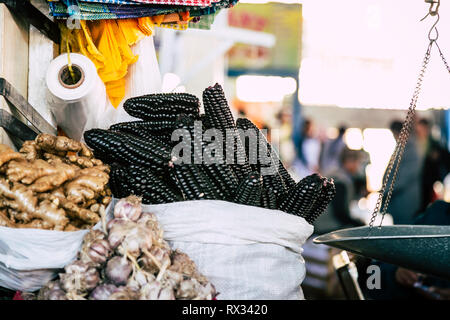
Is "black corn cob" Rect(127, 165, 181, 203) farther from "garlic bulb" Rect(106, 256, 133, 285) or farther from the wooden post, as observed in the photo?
the wooden post

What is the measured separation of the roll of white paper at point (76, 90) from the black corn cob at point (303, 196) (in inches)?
36.9

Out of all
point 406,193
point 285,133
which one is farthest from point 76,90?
point 285,133

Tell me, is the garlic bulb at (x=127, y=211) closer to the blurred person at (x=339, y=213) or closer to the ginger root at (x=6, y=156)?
the ginger root at (x=6, y=156)

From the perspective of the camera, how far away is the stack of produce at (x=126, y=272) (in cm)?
125

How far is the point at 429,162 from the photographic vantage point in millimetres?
6699

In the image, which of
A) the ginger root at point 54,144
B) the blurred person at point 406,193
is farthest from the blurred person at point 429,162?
the ginger root at point 54,144

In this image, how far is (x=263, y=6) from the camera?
767cm

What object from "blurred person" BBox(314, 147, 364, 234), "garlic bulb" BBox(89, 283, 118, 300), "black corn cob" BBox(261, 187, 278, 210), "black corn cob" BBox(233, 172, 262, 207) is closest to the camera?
"garlic bulb" BBox(89, 283, 118, 300)

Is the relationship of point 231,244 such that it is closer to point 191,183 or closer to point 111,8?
point 191,183

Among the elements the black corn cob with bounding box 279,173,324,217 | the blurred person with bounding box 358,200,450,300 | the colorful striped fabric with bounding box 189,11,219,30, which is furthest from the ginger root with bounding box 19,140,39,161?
the blurred person with bounding box 358,200,450,300

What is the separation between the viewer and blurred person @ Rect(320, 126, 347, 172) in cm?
828

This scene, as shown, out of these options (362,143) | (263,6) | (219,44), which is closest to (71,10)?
(219,44)

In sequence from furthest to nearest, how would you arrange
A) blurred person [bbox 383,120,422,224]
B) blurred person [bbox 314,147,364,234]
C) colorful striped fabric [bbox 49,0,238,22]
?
blurred person [bbox 383,120,422,224], blurred person [bbox 314,147,364,234], colorful striped fabric [bbox 49,0,238,22]

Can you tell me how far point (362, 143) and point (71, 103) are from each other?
10.1 meters
